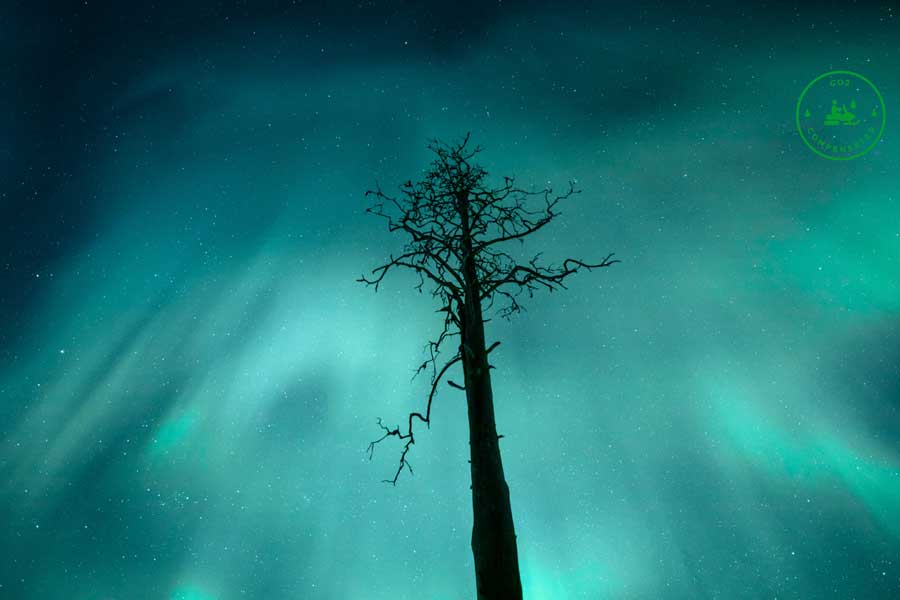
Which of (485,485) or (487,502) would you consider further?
(485,485)

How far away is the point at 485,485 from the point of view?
5.58 metres

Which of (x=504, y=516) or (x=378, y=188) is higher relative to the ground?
(x=378, y=188)

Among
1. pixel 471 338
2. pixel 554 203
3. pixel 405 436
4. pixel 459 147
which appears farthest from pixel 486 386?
pixel 459 147

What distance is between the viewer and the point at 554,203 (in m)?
7.77

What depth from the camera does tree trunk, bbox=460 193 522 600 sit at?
5.07 m

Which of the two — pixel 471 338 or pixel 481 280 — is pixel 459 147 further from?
pixel 471 338

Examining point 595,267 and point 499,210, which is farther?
point 499,210

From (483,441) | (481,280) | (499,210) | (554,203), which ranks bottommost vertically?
(483,441)

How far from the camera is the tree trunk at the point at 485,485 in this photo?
5.07 metres

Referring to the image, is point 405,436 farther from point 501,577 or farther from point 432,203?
point 432,203

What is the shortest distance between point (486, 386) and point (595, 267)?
94.9 inches

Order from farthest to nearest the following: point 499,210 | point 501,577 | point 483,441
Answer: point 499,210, point 483,441, point 501,577

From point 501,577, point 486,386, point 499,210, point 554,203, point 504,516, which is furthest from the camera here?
point 499,210

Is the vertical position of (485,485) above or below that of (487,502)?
above
